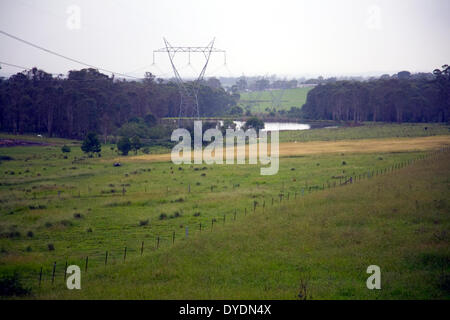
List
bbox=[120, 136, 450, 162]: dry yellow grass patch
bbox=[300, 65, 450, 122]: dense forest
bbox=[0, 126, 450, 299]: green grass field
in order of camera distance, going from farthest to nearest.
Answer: bbox=[300, 65, 450, 122]: dense forest → bbox=[120, 136, 450, 162]: dry yellow grass patch → bbox=[0, 126, 450, 299]: green grass field

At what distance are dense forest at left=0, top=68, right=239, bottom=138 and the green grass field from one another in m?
47.5

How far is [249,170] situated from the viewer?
49188 millimetres

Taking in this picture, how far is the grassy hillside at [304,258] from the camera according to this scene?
647 inches

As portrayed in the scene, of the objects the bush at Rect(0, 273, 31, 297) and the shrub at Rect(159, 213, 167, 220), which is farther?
the shrub at Rect(159, 213, 167, 220)

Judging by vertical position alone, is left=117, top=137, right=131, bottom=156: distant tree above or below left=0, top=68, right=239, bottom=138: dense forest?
below

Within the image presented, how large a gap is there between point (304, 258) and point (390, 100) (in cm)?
9948

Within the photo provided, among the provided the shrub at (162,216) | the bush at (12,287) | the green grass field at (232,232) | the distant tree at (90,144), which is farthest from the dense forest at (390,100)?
the bush at (12,287)

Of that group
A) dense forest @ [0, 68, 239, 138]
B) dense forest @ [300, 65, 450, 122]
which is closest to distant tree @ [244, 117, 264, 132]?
dense forest @ [0, 68, 239, 138]

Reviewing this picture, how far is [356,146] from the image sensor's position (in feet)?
226

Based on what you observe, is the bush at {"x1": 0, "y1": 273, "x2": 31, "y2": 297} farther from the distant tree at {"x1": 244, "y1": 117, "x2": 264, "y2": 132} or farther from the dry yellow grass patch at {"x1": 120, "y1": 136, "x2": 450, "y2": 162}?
the distant tree at {"x1": 244, "y1": 117, "x2": 264, "y2": 132}

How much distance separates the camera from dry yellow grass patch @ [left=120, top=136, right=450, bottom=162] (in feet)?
204

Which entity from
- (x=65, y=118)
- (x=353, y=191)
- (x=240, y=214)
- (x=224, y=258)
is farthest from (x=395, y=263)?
(x=65, y=118)

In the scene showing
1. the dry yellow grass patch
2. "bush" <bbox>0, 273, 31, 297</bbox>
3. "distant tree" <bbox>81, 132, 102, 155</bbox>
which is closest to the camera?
"bush" <bbox>0, 273, 31, 297</bbox>
